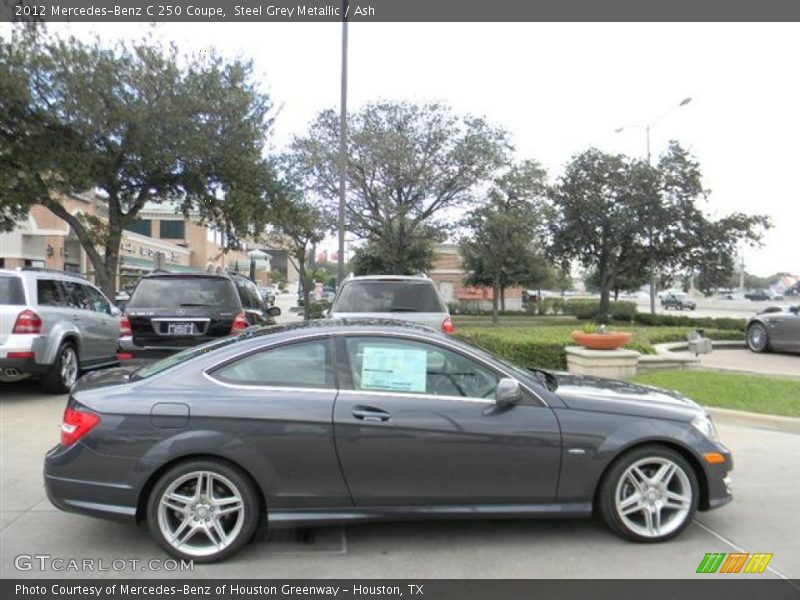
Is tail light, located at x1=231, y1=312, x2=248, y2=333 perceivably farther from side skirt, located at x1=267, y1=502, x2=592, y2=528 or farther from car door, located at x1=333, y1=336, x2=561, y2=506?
side skirt, located at x1=267, y1=502, x2=592, y2=528

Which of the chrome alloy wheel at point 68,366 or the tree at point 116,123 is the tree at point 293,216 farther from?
the chrome alloy wheel at point 68,366

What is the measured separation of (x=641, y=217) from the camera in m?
23.8

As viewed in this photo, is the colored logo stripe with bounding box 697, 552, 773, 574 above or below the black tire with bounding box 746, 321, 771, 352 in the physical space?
below

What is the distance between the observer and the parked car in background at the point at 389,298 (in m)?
8.45

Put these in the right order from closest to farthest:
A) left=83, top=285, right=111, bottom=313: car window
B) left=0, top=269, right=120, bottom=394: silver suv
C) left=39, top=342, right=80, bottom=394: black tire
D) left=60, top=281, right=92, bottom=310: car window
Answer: left=0, top=269, right=120, bottom=394: silver suv
left=39, top=342, right=80, bottom=394: black tire
left=60, top=281, right=92, bottom=310: car window
left=83, top=285, right=111, bottom=313: car window

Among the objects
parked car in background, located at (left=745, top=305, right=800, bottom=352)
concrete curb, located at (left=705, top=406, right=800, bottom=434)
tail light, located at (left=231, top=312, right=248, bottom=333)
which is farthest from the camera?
parked car in background, located at (left=745, top=305, right=800, bottom=352)

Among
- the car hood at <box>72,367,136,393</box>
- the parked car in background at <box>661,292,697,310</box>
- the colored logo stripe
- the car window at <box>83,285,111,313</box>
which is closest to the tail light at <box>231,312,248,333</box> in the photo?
the car window at <box>83,285,111,313</box>

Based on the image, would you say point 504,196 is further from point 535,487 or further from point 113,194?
point 535,487

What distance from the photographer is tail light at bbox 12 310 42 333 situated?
816cm

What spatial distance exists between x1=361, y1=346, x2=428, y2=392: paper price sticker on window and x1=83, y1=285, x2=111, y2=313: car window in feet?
25.6

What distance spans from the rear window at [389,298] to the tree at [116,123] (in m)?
8.12
